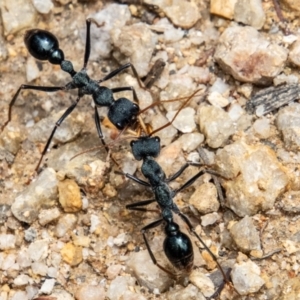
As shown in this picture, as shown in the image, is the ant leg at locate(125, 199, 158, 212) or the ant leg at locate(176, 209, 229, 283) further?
the ant leg at locate(125, 199, 158, 212)

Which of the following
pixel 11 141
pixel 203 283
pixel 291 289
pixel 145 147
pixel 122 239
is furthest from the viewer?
pixel 11 141

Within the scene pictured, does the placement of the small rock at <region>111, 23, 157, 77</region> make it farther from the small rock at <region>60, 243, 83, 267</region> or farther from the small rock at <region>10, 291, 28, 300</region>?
the small rock at <region>10, 291, 28, 300</region>

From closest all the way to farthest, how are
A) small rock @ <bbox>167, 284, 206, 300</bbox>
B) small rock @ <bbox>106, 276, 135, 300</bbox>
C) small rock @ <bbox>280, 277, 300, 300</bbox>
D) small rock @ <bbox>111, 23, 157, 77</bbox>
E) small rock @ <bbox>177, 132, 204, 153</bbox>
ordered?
small rock @ <bbox>280, 277, 300, 300</bbox>, small rock @ <bbox>167, 284, 206, 300</bbox>, small rock @ <bbox>106, 276, 135, 300</bbox>, small rock @ <bbox>177, 132, 204, 153</bbox>, small rock @ <bbox>111, 23, 157, 77</bbox>

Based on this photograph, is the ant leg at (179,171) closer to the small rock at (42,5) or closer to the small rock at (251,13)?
the small rock at (251,13)

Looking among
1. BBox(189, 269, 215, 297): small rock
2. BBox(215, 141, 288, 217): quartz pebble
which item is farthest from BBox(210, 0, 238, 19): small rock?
BBox(189, 269, 215, 297): small rock

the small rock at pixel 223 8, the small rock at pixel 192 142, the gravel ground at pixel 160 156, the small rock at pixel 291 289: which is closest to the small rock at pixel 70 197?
the gravel ground at pixel 160 156

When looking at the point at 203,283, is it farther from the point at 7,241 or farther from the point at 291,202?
the point at 7,241

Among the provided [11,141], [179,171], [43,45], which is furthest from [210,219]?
[43,45]
